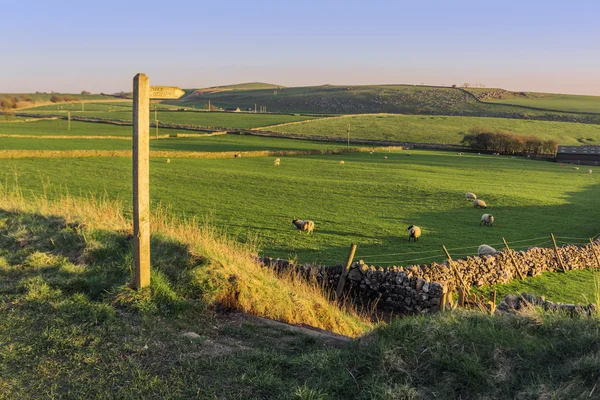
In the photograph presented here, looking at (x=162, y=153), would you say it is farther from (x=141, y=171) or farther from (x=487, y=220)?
(x=141, y=171)

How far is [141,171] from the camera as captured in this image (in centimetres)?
705

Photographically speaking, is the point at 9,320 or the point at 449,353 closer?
the point at 449,353

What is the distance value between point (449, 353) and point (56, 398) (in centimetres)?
402

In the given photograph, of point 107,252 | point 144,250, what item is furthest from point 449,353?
point 107,252

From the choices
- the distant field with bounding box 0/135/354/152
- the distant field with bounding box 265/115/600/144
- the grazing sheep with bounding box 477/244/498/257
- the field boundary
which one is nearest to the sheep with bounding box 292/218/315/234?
the grazing sheep with bounding box 477/244/498/257

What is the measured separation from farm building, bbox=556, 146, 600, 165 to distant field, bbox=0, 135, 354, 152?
1224 inches

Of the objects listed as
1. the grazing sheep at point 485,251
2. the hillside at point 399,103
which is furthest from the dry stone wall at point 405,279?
the hillside at point 399,103

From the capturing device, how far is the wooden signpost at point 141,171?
6961mm

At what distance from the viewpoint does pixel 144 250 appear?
716 cm

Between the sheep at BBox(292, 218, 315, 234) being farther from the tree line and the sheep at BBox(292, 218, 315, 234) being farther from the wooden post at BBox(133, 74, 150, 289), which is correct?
the tree line

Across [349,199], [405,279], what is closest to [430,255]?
[405,279]

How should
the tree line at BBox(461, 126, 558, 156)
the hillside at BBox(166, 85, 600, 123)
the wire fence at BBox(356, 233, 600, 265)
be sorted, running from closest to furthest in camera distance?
the wire fence at BBox(356, 233, 600, 265), the tree line at BBox(461, 126, 558, 156), the hillside at BBox(166, 85, 600, 123)

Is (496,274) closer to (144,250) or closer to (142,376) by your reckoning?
(144,250)

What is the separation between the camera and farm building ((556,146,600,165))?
62.9 metres
